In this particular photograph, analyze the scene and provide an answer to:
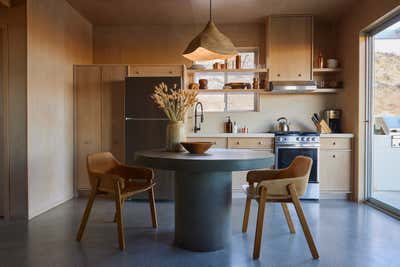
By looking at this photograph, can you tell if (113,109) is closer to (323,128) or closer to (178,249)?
(178,249)

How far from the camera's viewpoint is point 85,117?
462 centimetres

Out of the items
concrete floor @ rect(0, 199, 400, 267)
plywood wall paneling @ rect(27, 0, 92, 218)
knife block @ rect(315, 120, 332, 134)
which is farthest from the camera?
knife block @ rect(315, 120, 332, 134)

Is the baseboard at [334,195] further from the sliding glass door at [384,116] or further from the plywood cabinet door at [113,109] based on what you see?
the plywood cabinet door at [113,109]

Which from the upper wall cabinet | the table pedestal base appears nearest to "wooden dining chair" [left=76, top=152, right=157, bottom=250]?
the table pedestal base

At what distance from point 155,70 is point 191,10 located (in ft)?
3.24

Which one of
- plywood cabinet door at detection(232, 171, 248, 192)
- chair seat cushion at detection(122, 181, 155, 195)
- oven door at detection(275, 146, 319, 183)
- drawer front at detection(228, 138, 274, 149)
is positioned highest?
drawer front at detection(228, 138, 274, 149)

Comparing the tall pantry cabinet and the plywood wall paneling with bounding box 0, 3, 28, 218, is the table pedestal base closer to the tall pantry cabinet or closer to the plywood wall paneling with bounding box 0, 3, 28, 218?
the plywood wall paneling with bounding box 0, 3, 28, 218

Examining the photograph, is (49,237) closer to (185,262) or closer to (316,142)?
(185,262)

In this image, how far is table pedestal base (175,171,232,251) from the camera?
2566mm

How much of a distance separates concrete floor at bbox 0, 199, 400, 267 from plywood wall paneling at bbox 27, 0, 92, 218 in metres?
0.43

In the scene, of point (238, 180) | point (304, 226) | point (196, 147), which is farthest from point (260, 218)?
point (238, 180)

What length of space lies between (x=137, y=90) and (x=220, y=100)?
1.53 metres

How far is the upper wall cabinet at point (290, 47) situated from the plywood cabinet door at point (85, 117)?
8.51 ft

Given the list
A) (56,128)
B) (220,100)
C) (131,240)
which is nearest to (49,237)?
(131,240)
